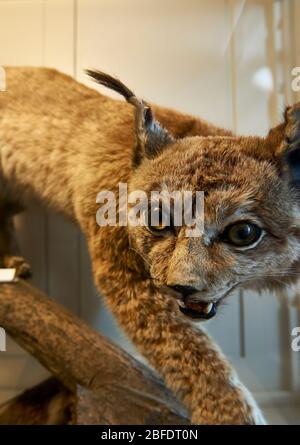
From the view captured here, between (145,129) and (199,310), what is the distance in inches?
11.4

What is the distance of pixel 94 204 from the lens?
84 centimetres

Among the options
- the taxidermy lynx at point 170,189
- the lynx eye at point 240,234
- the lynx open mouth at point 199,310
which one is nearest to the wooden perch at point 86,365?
the taxidermy lynx at point 170,189

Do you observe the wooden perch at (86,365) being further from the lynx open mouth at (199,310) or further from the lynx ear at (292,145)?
the lynx ear at (292,145)

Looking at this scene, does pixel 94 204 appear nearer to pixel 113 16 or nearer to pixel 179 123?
pixel 179 123

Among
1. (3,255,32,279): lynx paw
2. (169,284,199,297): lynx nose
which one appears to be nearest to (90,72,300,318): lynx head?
(169,284,199,297): lynx nose

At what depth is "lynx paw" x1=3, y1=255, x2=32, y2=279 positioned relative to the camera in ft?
3.22

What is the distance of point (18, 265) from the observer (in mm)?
997

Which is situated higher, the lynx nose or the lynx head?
the lynx head

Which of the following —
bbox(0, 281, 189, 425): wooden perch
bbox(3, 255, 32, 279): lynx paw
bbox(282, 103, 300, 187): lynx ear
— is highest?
bbox(282, 103, 300, 187): lynx ear

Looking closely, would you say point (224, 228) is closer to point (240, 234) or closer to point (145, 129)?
point (240, 234)

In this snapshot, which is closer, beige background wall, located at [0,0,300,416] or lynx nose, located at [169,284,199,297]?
lynx nose, located at [169,284,199,297]

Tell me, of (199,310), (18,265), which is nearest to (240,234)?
(199,310)

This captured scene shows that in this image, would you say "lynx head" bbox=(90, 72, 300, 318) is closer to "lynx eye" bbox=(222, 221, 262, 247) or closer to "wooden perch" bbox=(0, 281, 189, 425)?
"lynx eye" bbox=(222, 221, 262, 247)

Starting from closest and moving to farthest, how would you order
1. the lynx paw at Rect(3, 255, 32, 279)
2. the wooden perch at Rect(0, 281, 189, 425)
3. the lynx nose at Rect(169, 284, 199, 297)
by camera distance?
the lynx nose at Rect(169, 284, 199, 297) → the wooden perch at Rect(0, 281, 189, 425) → the lynx paw at Rect(3, 255, 32, 279)
